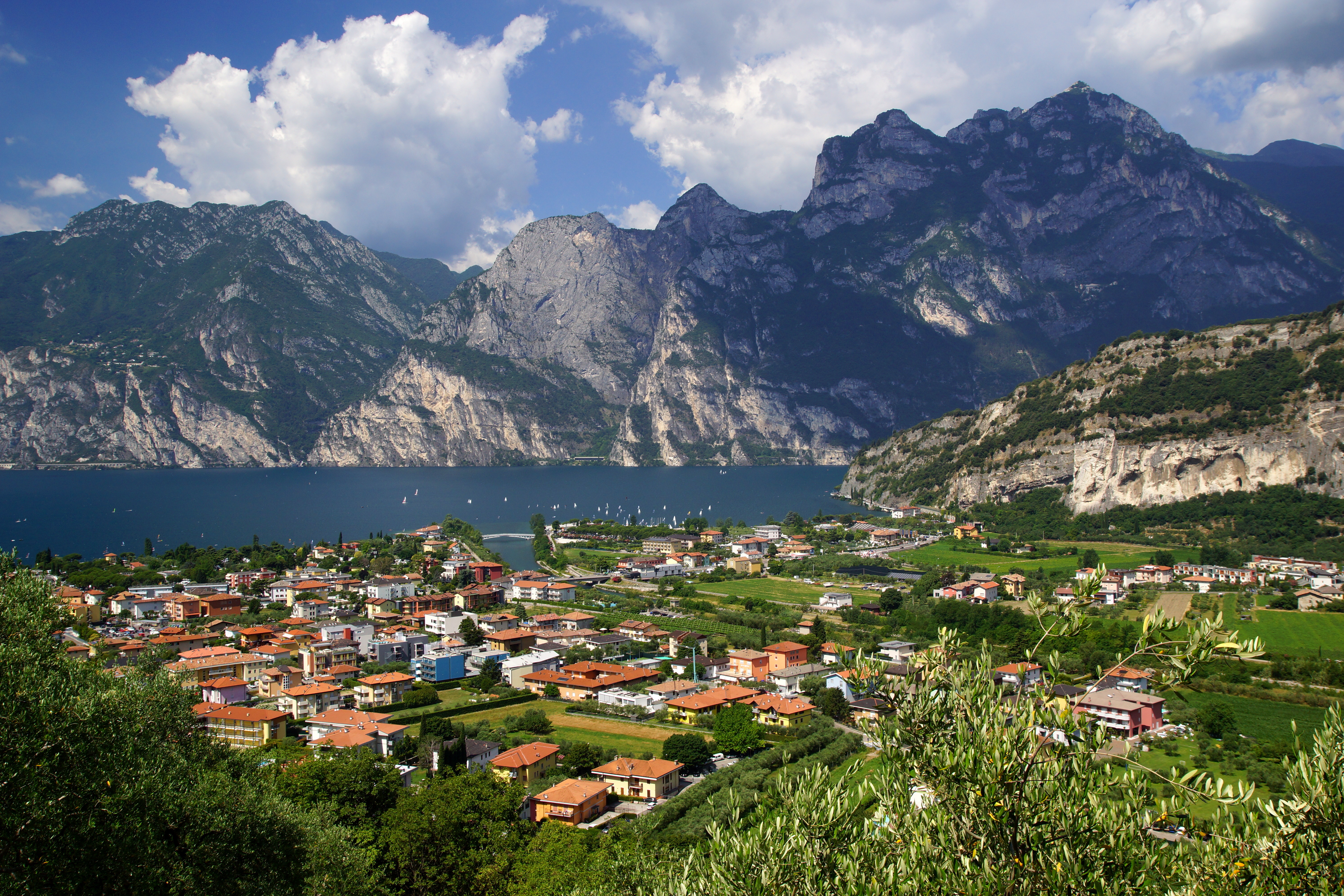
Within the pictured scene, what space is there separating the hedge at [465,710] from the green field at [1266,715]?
70.6 feet

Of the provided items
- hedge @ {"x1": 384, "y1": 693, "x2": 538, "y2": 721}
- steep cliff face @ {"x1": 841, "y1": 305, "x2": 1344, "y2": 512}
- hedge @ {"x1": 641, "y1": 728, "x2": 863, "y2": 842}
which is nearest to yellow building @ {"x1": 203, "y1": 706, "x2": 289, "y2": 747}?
hedge @ {"x1": 384, "y1": 693, "x2": 538, "y2": 721}

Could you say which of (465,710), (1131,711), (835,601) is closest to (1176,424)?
(835,601)

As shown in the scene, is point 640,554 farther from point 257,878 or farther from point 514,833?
point 257,878

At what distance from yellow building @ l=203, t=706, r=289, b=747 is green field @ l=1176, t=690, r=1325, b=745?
85.2ft

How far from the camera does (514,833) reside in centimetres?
1653

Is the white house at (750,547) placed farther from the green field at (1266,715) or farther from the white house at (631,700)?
the green field at (1266,715)

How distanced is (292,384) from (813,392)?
121 metres

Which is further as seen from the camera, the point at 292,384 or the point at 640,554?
the point at 292,384

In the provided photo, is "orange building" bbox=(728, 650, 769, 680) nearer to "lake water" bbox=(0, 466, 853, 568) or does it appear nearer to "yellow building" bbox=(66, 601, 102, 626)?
"yellow building" bbox=(66, 601, 102, 626)

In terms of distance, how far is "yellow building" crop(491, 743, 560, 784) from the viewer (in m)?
21.4

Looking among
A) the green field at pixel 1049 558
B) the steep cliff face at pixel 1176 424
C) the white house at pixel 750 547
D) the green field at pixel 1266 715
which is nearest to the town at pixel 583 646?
the white house at pixel 750 547

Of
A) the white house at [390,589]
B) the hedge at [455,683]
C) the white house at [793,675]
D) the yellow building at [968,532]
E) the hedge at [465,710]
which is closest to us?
the hedge at [465,710]

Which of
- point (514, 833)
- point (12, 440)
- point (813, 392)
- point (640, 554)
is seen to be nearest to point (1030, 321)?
point (813, 392)

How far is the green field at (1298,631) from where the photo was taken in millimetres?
30656
